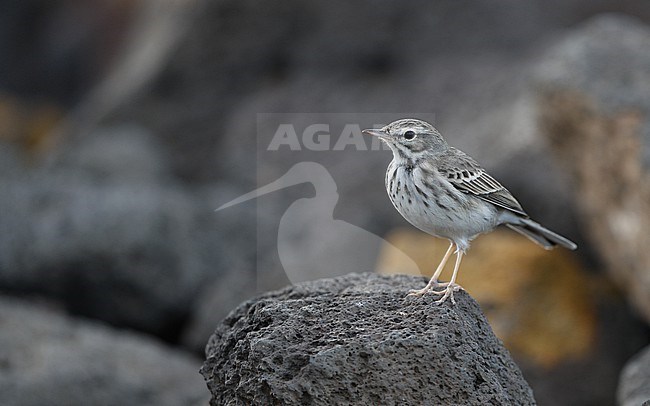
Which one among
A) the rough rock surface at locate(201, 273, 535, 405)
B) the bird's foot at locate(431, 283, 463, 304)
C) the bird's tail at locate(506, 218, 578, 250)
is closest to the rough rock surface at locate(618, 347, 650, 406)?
the bird's tail at locate(506, 218, 578, 250)

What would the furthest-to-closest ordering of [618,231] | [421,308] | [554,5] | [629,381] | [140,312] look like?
[554,5] → [140,312] → [618,231] → [629,381] → [421,308]

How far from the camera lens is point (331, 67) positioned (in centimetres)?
1809

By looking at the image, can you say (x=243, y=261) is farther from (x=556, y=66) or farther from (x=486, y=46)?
(x=486, y=46)

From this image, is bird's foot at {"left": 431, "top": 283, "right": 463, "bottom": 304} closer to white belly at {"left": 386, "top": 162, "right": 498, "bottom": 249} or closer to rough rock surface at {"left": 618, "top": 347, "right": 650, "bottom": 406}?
white belly at {"left": 386, "top": 162, "right": 498, "bottom": 249}

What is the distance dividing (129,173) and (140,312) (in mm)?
5737

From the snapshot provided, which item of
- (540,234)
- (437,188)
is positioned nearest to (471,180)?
(437,188)

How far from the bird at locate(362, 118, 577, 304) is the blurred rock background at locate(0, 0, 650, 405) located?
7.23 feet

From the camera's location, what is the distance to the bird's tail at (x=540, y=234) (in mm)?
7711

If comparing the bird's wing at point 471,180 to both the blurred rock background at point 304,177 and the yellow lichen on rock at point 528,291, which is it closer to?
the blurred rock background at point 304,177

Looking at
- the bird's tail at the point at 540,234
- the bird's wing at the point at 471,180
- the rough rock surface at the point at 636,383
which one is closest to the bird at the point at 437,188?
the bird's wing at the point at 471,180

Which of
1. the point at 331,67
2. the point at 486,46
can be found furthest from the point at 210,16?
the point at 486,46

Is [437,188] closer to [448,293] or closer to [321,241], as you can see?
[448,293]

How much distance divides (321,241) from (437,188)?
5.51 meters

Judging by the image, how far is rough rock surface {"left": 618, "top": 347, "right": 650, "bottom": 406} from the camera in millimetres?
7500
